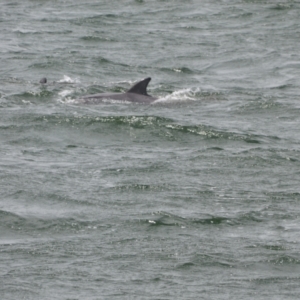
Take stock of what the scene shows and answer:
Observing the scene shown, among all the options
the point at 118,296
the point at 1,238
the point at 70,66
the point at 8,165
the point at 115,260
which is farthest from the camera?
the point at 70,66

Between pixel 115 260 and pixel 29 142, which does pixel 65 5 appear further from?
pixel 115 260

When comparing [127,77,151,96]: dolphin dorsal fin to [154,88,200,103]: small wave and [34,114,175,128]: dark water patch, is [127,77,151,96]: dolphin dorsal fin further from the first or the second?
[34,114,175,128]: dark water patch

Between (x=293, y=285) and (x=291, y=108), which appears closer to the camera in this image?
(x=293, y=285)

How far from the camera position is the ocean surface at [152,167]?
13914 mm

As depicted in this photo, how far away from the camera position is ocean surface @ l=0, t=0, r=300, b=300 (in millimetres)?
13914

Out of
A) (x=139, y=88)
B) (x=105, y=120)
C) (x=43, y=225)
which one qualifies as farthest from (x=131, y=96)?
(x=43, y=225)

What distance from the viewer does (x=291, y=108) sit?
23.2 metres

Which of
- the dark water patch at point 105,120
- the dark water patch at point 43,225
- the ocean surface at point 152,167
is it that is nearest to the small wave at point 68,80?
the ocean surface at point 152,167

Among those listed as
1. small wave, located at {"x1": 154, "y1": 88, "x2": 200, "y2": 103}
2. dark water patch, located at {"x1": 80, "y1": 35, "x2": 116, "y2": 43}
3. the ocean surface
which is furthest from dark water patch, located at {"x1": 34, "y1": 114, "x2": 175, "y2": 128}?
dark water patch, located at {"x1": 80, "y1": 35, "x2": 116, "y2": 43}

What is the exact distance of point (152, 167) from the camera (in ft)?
60.7

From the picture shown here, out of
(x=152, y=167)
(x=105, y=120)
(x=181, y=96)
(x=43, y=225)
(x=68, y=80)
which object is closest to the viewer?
(x=43, y=225)

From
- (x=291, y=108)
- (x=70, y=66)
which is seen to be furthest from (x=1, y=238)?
(x=70, y=66)

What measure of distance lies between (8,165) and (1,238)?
3.51m

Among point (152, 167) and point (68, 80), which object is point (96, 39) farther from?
point (152, 167)
